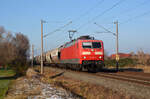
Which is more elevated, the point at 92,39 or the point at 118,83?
the point at 92,39

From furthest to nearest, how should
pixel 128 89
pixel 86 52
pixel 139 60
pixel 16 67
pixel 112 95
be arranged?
pixel 139 60, pixel 16 67, pixel 86 52, pixel 128 89, pixel 112 95

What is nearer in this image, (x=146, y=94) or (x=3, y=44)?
(x=146, y=94)

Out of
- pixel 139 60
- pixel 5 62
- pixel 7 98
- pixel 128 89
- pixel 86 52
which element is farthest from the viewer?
pixel 5 62

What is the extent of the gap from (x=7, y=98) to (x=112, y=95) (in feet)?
14.9

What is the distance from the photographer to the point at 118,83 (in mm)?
12891

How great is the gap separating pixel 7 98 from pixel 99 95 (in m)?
4.09

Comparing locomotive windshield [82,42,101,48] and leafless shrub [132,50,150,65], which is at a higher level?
locomotive windshield [82,42,101,48]

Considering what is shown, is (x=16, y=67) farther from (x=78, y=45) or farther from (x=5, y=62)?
(x=78, y=45)

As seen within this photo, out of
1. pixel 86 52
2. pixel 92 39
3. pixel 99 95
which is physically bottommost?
pixel 99 95

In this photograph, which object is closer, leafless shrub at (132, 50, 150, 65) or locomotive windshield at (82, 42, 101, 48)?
locomotive windshield at (82, 42, 101, 48)

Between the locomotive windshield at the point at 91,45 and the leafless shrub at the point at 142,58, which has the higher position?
the locomotive windshield at the point at 91,45

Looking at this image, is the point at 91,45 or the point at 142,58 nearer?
the point at 91,45

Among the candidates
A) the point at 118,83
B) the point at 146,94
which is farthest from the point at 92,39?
the point at 146,94

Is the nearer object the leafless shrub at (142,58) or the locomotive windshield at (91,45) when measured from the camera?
the locomotive windshield at (91,45)
